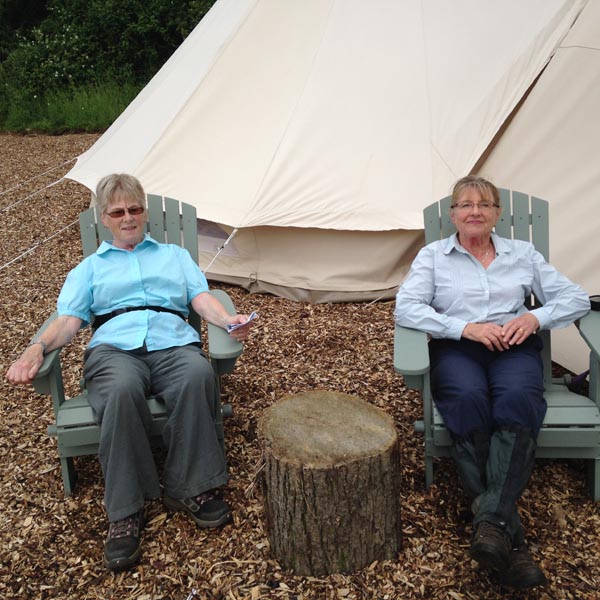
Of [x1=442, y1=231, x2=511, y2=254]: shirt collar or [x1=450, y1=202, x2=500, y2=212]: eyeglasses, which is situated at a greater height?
[x1=450, y1=202, x2=500, y2=212]: eyeglasses

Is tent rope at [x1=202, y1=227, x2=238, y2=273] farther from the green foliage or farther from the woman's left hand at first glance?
the green foliage

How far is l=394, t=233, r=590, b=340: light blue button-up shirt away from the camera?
297 centimetres

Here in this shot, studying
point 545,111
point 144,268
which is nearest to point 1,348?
point 144,268

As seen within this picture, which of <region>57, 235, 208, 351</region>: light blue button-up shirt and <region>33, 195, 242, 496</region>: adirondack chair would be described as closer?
<region>33, 195, 242, 496</region>: adirondack chair

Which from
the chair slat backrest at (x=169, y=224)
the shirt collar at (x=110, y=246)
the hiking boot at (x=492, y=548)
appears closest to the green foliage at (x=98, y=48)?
the chair slat backrest at (x=169, y=224)

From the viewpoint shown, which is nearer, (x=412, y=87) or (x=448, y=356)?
(x=448, y=356)

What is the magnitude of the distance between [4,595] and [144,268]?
55.4 inches

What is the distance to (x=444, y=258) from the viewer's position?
10.2 ft

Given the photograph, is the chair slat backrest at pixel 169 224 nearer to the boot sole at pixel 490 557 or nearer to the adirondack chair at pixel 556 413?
the adirondack chair at pixel 556 413

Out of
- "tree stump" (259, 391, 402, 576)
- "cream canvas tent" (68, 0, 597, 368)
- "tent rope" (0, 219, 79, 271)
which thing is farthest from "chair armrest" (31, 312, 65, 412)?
"tent rope" (0, 219, 79, 271)

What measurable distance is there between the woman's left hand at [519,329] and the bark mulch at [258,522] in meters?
0.61

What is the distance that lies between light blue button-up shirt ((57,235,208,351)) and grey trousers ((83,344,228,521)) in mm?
140

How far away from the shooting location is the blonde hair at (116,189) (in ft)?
10.2

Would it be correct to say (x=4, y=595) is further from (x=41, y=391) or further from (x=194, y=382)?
(x=194, y=382)
